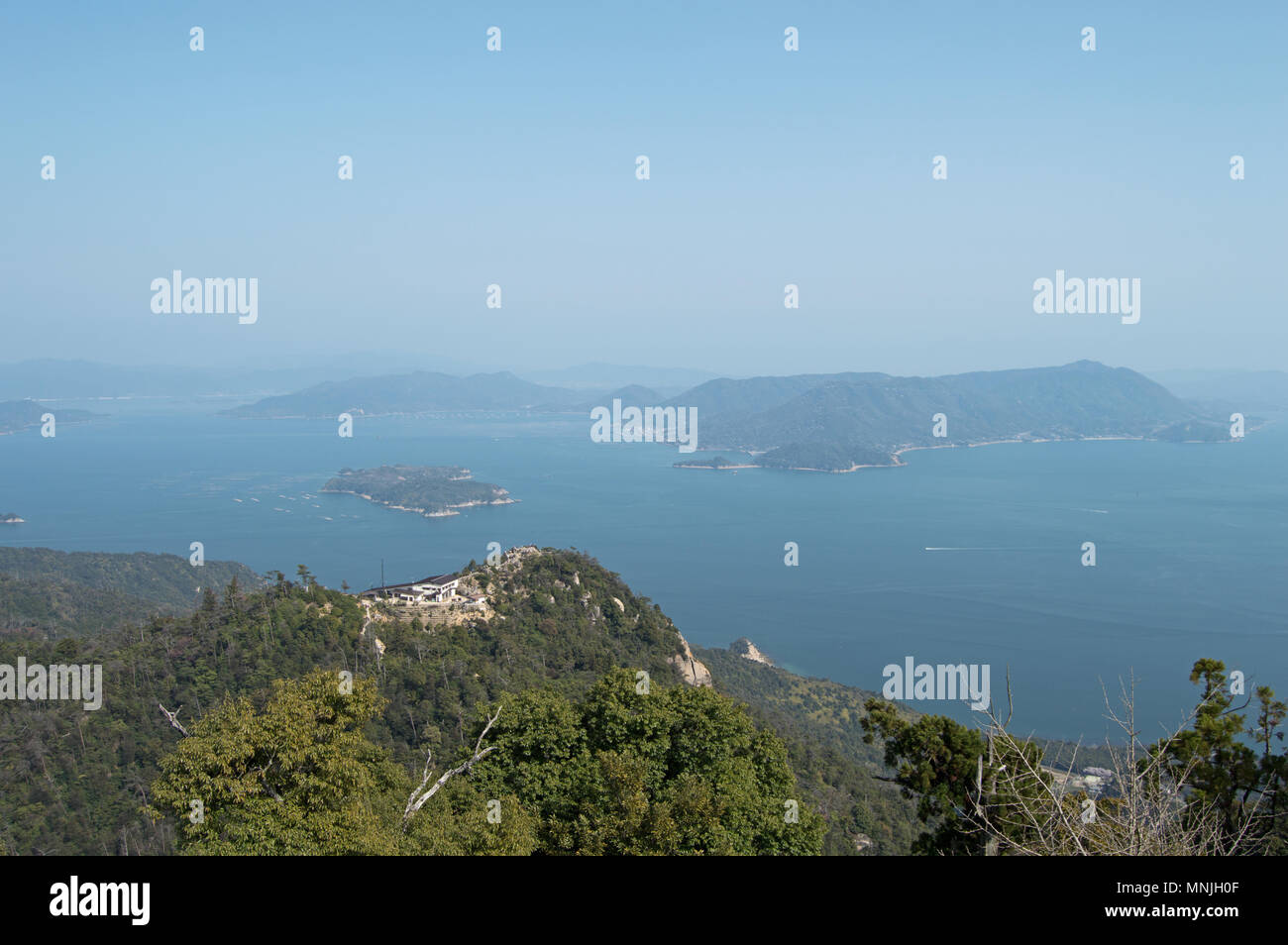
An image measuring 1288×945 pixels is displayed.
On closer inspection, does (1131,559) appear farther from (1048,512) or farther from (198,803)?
(198,803)

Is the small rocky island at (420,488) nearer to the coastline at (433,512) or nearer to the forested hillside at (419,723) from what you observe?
the coastline at (433,512)

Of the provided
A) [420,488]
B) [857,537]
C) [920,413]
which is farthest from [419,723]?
[920,413]

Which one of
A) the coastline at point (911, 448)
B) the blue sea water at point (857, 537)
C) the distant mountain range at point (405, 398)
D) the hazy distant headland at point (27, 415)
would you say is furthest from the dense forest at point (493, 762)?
the distant mountain range at point (405, 398)
